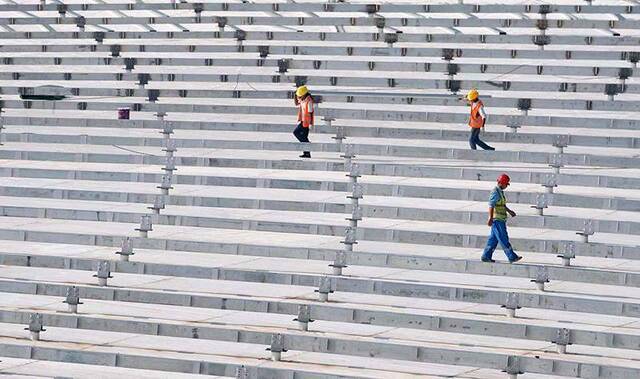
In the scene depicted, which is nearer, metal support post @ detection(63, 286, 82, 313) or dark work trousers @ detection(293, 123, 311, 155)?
metal support post @ detection(63, 286, 82, 313)

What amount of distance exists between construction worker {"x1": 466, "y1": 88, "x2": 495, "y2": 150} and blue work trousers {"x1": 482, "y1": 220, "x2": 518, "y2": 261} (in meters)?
6.59

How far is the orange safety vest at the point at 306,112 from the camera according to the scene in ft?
111

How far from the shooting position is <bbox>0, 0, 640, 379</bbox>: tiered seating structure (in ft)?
78.4

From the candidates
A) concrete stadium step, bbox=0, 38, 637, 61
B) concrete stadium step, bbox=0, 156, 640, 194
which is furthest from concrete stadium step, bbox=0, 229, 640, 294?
concrete stadium step, bbox=0, 38, 637, 61

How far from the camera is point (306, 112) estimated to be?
3388 centimetres

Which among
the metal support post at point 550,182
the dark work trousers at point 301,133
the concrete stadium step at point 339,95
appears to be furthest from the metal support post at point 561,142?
the dark work trousers at point 301,133

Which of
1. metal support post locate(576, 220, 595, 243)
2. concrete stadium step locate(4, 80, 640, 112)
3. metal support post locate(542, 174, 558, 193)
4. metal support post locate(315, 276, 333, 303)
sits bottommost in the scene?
metal support post locate(315, 276, 333, 303)

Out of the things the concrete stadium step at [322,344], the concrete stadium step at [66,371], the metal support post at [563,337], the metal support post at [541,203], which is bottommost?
the concrete stadium step at [66,371]

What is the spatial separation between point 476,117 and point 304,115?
303 cm

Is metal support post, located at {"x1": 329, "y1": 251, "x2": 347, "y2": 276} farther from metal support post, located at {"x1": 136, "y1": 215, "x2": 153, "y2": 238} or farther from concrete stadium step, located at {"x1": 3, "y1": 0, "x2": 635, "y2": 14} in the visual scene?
concrete stadium step, located at {"x1": 3, "y1": 0, "x2": 635, "y2": 14}

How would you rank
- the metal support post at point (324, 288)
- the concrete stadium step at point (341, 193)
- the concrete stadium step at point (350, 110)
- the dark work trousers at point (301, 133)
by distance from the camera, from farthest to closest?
the concrete stadium step at point (350, 110), the dark work trousers at point (301, 133), the concrete stadium step at point (341, 193), the metal support post at point (324, 288)

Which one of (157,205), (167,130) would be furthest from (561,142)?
(167,130)

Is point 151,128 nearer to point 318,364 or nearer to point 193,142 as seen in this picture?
point 193,142

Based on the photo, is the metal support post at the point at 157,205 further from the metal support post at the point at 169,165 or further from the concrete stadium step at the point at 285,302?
the concrete stadium step at the point at 285,302
